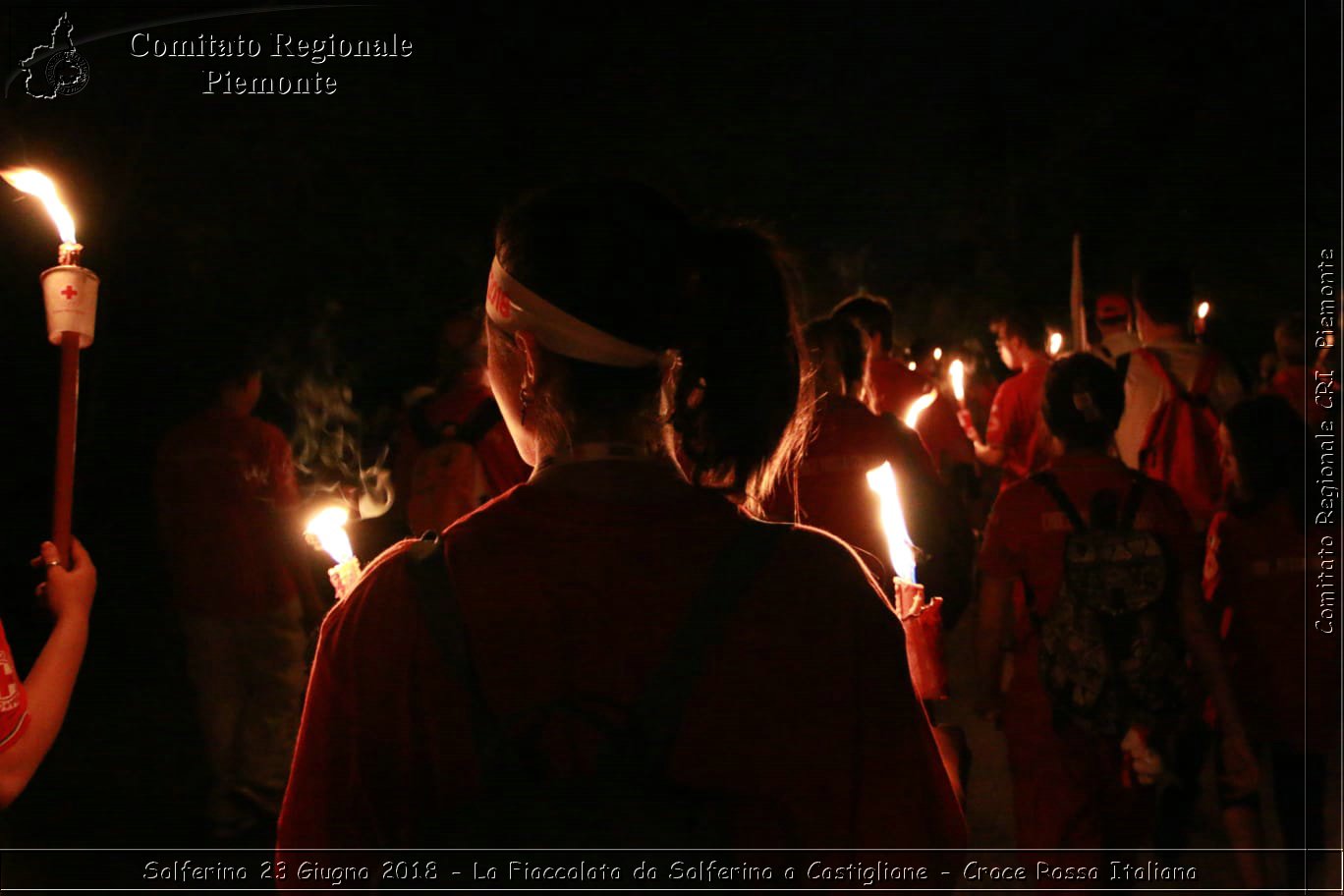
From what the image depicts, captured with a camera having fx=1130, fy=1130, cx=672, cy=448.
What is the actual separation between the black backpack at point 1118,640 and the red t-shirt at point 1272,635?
658mm

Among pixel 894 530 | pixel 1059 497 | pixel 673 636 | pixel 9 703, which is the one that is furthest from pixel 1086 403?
pixel 9 703

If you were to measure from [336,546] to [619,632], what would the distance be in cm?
82

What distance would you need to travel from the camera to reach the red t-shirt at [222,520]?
4840 mm

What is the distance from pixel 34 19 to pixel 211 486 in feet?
7.14

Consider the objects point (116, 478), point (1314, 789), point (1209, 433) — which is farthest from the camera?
point (116, 478)

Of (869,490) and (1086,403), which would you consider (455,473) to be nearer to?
(869,490)

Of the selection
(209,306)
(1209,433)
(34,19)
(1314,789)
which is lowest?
(1314,789)

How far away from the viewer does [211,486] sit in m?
4.84

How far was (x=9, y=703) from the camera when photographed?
1.81 metres

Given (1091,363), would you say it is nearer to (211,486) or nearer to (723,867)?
(723,867)

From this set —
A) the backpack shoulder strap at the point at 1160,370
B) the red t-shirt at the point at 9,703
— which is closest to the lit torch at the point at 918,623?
the red t-shirt at the point at 9,703

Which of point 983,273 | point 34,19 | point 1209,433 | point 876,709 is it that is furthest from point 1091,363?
point 983,273

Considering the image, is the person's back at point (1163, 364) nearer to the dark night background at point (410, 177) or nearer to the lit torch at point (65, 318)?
the dark night background at point (410, 177)

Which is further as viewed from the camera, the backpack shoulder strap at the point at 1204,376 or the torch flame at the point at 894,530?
the backpack shoulder strap at the point at 1204,376
